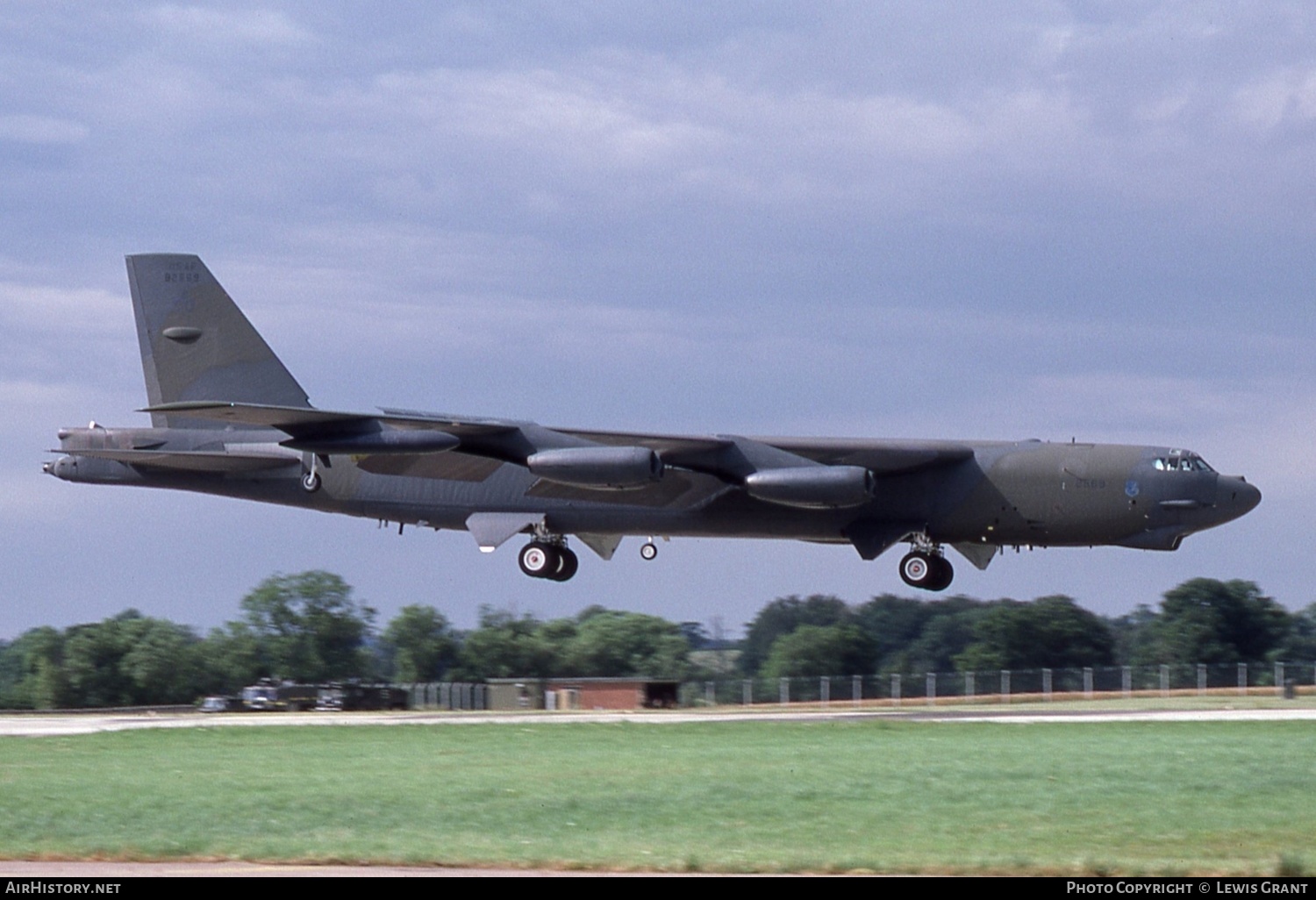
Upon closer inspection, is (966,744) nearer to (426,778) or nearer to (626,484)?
(426,778)

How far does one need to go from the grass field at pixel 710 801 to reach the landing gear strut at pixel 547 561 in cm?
1149

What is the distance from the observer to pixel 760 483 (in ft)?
107

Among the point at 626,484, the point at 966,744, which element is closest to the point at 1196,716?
the point at 966,744

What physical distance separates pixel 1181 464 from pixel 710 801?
18.4m

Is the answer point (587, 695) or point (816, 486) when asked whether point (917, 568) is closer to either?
point (816, 486)

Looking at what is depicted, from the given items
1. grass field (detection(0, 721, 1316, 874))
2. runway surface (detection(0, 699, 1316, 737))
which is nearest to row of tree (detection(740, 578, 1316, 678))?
runway surface (detection(0, 699, 1316, 737))

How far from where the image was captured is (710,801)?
55.8 ft

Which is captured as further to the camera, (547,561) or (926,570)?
(547,561)

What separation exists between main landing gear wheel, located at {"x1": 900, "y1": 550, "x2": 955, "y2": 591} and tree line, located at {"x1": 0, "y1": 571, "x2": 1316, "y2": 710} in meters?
30.2

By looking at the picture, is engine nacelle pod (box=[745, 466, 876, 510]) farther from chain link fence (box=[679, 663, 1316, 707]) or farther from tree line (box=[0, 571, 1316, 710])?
tree line (box=[0, 571, 1316, 710])

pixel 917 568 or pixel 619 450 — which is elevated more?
pixel 619 450

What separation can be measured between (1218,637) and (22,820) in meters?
58.7

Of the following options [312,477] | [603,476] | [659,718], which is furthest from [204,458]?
[659,718]

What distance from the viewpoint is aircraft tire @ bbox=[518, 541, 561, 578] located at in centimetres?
3672
